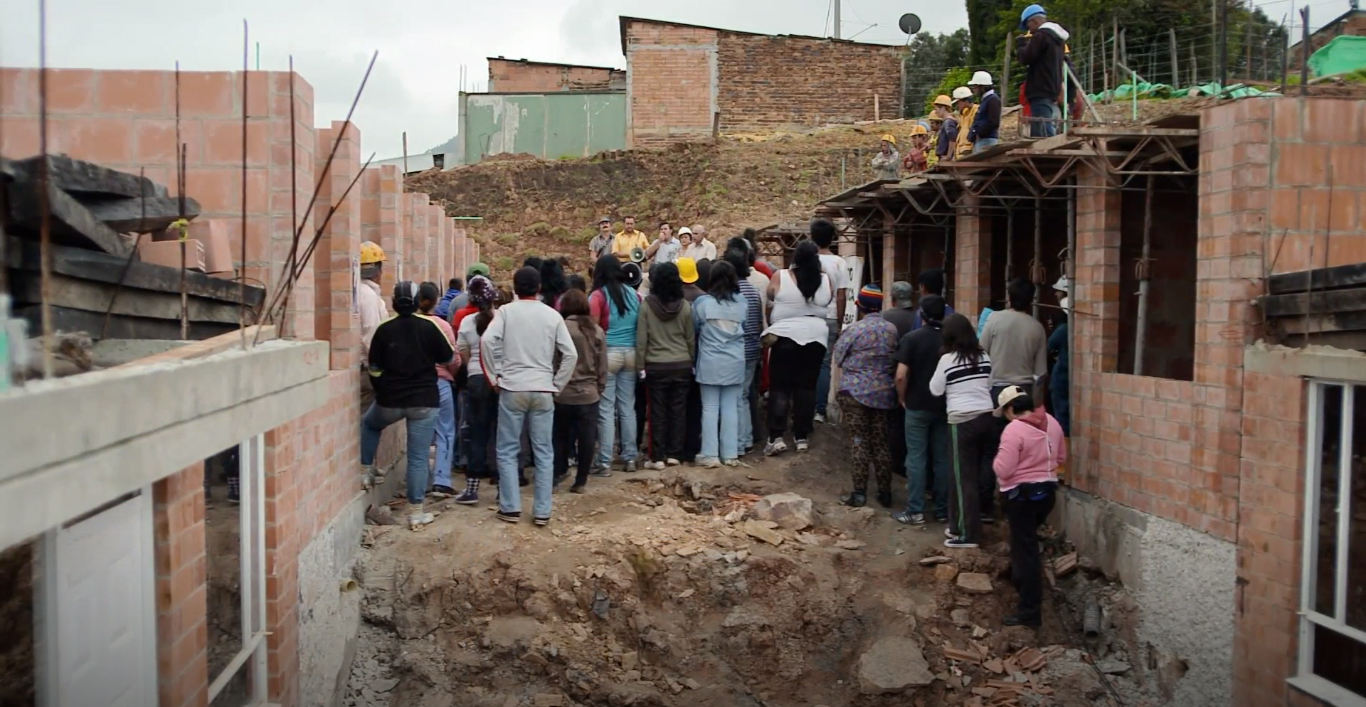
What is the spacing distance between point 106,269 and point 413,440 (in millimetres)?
5206

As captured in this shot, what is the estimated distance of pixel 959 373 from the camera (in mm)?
8930

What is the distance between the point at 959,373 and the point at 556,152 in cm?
2996

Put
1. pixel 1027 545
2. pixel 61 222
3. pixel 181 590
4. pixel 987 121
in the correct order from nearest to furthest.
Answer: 1. pixel 61 222
2. pixel 181 590
3. pixel 1027 545
4. pixel 987 121

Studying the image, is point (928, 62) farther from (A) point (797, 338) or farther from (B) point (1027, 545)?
(B) point (1027, 545)

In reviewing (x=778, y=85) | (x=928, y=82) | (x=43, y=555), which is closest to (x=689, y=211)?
(x=778, y=85)

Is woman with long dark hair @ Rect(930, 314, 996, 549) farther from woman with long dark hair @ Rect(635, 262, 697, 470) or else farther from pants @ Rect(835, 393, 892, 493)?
woman with long dark hair @ Rect(635, 262, 697, 470)

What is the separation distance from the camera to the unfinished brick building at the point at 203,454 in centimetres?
253

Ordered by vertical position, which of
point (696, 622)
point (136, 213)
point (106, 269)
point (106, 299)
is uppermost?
point (136, 213)

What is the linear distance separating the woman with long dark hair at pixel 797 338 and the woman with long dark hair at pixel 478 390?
2.65 meters

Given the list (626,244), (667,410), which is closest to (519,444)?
(667,410)

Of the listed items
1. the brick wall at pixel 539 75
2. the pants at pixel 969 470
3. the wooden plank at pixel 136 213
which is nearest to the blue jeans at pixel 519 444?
the pants at pixel 969 470

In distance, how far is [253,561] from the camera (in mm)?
6188

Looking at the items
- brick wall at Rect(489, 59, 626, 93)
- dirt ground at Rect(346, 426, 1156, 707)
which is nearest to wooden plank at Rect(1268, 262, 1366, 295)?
dirt ground at Rect(346, 426, 1156, 707)

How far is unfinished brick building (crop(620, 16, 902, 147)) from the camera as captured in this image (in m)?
35.5
